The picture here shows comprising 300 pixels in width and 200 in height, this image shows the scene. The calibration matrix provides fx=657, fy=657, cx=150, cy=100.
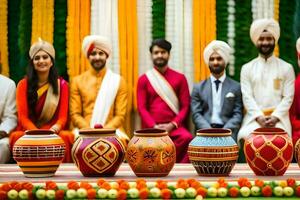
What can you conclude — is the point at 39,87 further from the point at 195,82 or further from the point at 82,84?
the point at 195,82

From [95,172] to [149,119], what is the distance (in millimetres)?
3028

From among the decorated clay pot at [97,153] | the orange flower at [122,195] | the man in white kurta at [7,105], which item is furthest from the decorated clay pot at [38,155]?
the man in white kurta at [7,105]

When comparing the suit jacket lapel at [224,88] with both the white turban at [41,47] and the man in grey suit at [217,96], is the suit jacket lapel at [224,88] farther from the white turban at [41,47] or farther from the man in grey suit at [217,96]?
the white turban at [41,47]

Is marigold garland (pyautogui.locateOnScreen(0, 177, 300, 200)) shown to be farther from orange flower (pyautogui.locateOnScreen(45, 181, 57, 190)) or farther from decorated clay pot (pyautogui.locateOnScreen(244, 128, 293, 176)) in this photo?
decorated clay pot (pyautogui.locateOnScreen(244, 128, 293, 176))

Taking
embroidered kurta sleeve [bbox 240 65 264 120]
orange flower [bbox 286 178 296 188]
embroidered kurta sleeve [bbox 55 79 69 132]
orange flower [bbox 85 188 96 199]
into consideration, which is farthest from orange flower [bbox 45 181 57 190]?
embroidered kurta sleeve [bbox 240 65 264 120]

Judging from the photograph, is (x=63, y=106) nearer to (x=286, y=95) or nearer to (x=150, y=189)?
(x=286, y=95)

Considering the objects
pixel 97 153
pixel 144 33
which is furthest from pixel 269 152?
pixel 144 33

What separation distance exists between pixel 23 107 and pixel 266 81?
2.16 metres

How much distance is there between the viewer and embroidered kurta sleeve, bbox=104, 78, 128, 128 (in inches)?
229

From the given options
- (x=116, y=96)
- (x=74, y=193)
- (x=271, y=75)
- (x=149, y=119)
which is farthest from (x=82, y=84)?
(x=74, y=193)

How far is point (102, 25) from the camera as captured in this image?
6.24 meters

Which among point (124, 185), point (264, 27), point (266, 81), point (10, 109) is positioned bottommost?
point (10, 109)

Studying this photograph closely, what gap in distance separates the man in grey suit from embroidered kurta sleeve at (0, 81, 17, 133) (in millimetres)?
1611

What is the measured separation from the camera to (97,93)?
5.96 meters
